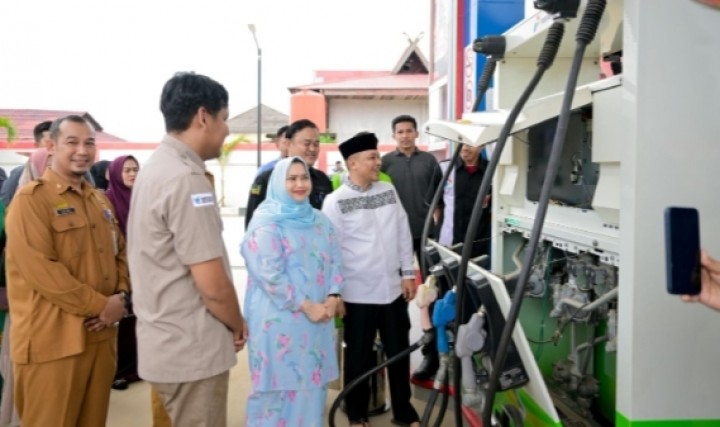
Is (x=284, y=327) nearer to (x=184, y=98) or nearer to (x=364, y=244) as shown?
(x=364, y=244)

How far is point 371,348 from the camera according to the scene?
3.62 m

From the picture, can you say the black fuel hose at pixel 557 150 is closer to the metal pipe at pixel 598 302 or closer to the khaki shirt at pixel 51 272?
the metal pipe at pixel 598 302

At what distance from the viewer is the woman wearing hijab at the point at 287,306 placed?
304 centimetres

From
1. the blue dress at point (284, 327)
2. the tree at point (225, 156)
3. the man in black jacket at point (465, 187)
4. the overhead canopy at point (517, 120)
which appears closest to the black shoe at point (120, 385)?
the blue dress at point (284, 327)

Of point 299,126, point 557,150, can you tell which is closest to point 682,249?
point 557,150

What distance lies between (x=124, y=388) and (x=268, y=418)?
1.72 metres

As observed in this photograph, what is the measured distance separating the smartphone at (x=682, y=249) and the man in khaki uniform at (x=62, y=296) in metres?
2.23

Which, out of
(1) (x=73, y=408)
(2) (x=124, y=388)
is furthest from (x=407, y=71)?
(1) (x=73, y=408)

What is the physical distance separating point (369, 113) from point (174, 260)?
63.8 ft

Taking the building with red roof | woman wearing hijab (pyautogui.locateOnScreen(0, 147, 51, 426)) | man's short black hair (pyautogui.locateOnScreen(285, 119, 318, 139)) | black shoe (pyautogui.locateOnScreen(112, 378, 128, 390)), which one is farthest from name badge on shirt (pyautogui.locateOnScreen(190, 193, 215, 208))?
the building with red roof

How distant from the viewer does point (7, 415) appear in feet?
11.4

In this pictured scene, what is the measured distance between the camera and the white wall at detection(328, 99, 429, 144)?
21.0 metres

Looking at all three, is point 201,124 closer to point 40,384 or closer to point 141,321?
point 141,321

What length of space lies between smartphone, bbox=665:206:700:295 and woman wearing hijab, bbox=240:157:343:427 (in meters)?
2.05
